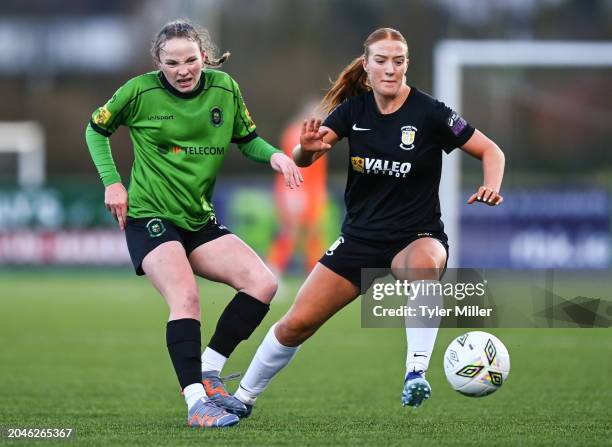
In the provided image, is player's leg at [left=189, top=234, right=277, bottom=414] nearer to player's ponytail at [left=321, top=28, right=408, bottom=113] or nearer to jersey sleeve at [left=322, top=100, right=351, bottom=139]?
jersey sleeve at [left=322, top=100, right=351, bottom=139]

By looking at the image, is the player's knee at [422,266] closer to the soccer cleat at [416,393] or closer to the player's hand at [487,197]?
the player's hand at [487,197]

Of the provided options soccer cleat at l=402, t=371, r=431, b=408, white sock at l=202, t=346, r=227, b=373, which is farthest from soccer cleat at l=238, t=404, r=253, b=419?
soccer cleat at l=402, t=371, r=431, b=408

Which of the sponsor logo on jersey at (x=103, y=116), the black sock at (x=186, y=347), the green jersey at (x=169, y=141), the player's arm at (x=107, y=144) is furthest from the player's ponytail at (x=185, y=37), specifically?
the black sock at (x=186, y=347)

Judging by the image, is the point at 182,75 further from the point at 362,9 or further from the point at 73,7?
the point at 73,7

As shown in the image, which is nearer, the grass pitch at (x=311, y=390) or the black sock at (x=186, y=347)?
the grass pitch at (x=311, y=390)

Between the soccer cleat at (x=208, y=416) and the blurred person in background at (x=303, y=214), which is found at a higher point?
the blurred person in background at (x=303, y=214)

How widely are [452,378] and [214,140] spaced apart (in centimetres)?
170

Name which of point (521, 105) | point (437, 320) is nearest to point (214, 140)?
point (437, 320)

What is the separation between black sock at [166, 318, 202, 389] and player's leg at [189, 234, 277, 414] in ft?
1.03

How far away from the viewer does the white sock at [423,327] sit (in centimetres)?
597

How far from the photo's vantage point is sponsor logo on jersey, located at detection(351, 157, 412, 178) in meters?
6.12

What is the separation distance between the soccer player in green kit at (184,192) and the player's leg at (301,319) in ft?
0.47

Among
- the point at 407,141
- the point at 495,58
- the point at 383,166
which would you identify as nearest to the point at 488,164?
the point at 407,141

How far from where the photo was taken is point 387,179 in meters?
6.20
